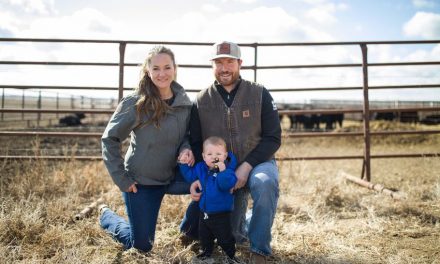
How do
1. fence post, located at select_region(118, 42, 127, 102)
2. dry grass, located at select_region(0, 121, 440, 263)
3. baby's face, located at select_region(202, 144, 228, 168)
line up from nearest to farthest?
baby's face, located at select_region(202, 144, 228, 168), dry grass, located at select_region(0, 121, 440, 263), fence post, located at select_region(118, 42, 127, 102)

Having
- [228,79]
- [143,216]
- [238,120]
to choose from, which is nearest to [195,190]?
[143,216]

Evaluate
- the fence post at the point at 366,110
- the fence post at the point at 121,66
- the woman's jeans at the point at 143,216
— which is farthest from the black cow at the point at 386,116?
the woman's jeans at the point at 143,216

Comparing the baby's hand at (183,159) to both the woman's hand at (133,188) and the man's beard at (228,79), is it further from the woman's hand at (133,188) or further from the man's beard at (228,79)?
the man's beard at (228,79)

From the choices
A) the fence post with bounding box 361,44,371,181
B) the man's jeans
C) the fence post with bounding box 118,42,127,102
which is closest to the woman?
the man's jeans

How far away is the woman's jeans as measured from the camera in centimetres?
294

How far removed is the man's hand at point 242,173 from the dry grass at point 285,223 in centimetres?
61

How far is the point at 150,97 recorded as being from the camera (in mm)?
2947

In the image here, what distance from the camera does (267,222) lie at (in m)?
2.66

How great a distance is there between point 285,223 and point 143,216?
1478 mm

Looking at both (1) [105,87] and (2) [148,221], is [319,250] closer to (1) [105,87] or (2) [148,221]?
(2) [148,221]

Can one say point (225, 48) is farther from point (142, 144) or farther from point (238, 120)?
point (142, 144)

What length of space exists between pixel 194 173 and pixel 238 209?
57cm

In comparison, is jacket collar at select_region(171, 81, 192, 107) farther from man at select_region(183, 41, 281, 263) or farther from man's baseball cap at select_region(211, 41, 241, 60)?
man's baseball cap at select_region(211, 41, 241, 60)

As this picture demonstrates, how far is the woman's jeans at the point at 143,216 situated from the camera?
2.94m
